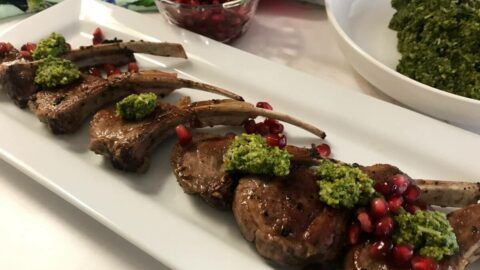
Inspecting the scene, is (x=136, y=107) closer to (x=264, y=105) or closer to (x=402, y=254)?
(x=264, y=105)

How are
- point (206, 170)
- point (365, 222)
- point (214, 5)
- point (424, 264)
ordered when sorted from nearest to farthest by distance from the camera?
point (424, 264) → point (365, 222) → point (206, 170) → point (214, 5)

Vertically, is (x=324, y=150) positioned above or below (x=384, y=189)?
below

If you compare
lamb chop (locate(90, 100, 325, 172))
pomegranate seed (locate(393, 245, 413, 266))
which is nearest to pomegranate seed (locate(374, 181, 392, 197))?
pomegranate seed (locate(393, 245, 413, 266))

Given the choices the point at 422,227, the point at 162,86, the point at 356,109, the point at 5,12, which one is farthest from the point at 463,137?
the point at 5,12

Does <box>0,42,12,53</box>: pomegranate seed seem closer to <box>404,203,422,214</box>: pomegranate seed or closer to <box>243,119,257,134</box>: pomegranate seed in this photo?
<box>243,119,257,134</box>: pomegranate seed

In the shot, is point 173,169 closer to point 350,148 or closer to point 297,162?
point 297,162

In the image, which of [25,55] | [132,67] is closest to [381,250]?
[132,67]
